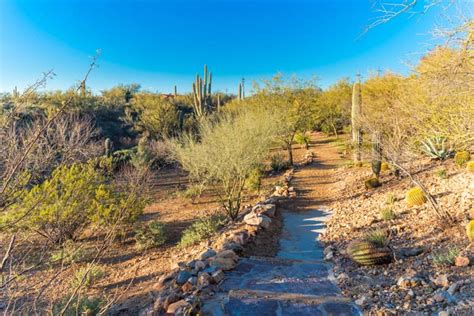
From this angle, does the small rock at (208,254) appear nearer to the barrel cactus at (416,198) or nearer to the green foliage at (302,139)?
the barrel cactus at (416,198)

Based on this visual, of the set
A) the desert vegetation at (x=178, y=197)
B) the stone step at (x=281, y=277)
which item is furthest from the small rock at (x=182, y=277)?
the desert vegetation at (x=178, y=197)

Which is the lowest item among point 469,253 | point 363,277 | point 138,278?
point 138,278

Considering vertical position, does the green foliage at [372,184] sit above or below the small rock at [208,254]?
above

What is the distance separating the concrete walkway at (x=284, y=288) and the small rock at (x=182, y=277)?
497mm

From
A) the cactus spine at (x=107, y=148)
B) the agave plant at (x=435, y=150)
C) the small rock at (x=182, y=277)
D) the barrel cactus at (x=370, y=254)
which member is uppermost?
the cactus spine at (x=107, y=148)

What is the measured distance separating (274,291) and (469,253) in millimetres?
2499

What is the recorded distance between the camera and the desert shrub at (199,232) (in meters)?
6.61

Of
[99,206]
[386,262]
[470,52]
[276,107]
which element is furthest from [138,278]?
[276,107]

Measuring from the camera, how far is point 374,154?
9.30 metres

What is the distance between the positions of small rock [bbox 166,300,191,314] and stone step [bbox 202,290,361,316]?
0.23 meters

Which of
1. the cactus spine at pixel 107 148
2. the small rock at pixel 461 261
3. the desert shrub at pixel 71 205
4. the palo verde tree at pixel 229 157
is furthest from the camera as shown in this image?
the cactus spine at pixel 107 148

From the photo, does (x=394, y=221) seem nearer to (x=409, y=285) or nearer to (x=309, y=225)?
(x=309, y=225)

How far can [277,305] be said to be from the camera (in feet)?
11.8

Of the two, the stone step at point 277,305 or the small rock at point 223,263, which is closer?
the stone step at point 277,305
